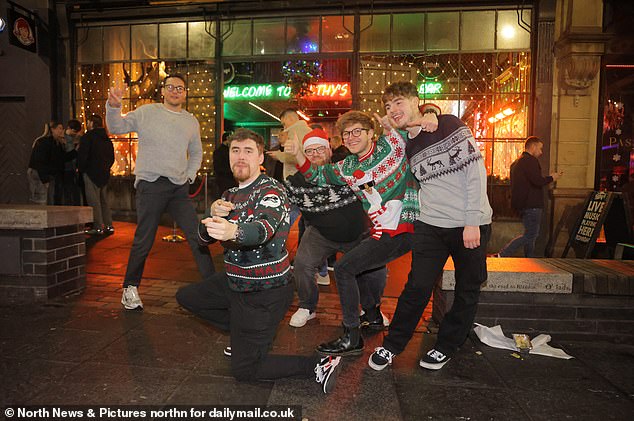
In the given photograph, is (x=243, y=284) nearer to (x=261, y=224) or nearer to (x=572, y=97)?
(x=261, y=224)

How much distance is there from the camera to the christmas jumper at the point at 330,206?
13.1 feet

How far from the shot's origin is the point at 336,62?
38.8 ft

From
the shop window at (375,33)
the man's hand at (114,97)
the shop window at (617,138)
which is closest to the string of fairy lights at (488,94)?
the shop window at (375,33)

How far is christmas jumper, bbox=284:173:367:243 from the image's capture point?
4008mm

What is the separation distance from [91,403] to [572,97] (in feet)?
29.5

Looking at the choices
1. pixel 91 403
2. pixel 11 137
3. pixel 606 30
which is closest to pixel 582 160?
pixel 606 30

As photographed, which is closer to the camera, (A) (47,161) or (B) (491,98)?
(A) (47,161)

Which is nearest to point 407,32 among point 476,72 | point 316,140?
point 476,72

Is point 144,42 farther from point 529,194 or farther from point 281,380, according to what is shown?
point 281,380

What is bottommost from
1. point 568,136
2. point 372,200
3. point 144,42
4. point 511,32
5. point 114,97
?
point 372,200

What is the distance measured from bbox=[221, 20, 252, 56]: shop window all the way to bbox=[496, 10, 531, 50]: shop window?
16.7 feet

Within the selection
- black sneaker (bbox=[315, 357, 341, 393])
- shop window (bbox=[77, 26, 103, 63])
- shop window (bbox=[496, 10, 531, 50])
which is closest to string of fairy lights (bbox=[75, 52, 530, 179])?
shop window (bbox=[496, 10, 531, 50])

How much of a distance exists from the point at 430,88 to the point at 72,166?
722 centimetres

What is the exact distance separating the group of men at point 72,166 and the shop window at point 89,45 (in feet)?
8.54
